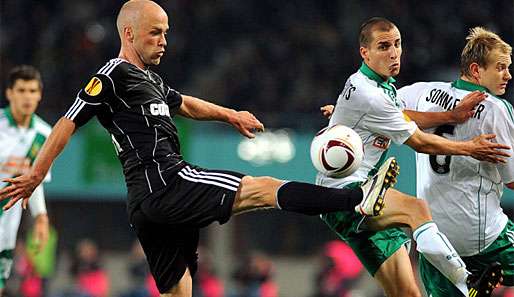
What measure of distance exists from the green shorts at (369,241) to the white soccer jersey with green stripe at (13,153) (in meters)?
3.32

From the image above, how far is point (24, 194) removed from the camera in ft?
21.7

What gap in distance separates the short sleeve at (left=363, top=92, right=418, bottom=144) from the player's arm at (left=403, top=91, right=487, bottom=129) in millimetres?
256

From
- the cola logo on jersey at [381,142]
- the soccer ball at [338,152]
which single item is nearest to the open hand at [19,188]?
the soccer ball at [338,152]

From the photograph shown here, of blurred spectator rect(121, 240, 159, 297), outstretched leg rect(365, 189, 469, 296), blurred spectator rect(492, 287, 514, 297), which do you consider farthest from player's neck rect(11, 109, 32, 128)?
blurred spectator rect(492, 287, 514, 297)

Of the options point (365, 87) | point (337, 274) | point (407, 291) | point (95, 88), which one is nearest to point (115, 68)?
point (95, 88)

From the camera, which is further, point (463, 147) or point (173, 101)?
point (173, 101)

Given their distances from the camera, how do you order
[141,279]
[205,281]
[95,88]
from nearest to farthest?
[95,88] → [141,279] → [205,281]

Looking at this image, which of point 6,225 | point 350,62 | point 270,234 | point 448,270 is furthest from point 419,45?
point 448,270

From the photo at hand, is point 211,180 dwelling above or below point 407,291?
above

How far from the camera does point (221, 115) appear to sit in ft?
25.4

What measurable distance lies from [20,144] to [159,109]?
294 centimetres

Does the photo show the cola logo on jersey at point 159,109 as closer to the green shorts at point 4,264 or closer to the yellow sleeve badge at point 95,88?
the yellow sleeve badge at point 95,88

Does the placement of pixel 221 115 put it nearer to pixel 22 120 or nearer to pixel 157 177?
pixel 157 177

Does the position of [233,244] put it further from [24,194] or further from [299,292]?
[24,194]
